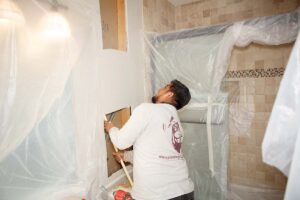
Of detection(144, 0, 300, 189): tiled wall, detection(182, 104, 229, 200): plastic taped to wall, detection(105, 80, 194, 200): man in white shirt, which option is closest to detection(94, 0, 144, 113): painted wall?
detection(144, 0, 300, 189): tiled wall

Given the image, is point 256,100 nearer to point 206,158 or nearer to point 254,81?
point 254,81

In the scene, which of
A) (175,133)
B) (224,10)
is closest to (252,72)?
(224,10)

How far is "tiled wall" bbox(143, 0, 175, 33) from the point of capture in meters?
1.91

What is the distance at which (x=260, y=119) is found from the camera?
208cm

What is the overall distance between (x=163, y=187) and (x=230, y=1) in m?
1.92

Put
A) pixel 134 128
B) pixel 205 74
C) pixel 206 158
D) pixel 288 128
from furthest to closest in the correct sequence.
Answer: pixel 206 158
pixel 205 74
pixel 134 128
pixel 288 128

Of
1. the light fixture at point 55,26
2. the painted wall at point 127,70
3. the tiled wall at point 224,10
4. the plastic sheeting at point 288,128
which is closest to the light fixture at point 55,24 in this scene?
the light fixture at point 55,26

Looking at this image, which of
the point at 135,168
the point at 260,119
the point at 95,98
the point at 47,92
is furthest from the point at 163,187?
the point at 260,119

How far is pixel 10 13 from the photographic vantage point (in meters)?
0.81

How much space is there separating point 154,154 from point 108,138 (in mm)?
437

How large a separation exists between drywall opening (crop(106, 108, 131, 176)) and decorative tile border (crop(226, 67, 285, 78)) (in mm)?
1157

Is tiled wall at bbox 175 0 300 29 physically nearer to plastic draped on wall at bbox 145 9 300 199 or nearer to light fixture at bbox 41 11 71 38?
plastic draped on wall at bbox 145 9 300 199

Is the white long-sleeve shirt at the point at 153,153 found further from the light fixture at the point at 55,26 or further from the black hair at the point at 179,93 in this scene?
the light fixture at the point at 55,26

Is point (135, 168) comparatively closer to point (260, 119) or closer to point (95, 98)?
point (95, 98)
